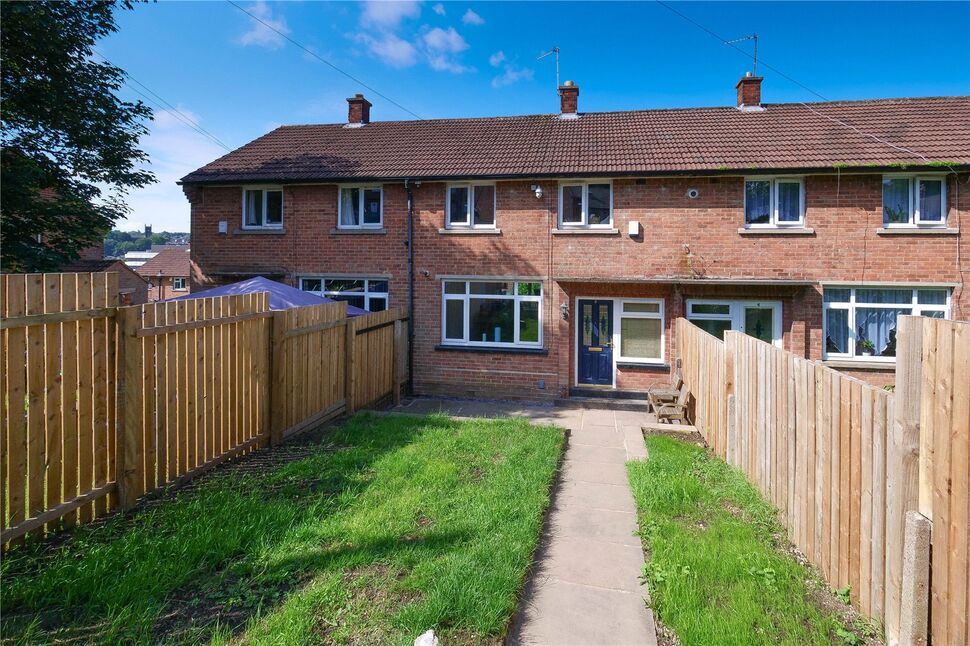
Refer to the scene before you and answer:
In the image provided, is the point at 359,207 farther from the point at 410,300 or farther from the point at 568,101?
the point at 568,101

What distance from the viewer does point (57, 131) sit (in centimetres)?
1152

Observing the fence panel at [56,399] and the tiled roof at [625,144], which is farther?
the tiled roof at [625,144]

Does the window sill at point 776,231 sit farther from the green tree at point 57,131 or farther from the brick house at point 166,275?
the brick house at point 166,275

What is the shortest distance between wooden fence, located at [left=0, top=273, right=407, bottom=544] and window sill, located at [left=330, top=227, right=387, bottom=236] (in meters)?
5.44

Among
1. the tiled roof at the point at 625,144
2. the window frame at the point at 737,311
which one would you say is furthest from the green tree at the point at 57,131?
the window frame at the point at 737,311

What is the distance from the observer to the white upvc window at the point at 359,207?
42.4 feet

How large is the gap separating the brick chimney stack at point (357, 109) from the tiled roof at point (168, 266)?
35836 millimetres

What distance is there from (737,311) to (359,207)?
923 centimetres

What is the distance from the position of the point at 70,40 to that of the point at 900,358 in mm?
15191

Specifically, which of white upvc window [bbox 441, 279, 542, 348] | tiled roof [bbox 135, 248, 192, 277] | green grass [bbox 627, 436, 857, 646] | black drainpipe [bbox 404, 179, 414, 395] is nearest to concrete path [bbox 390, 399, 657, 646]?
green grass [bbox 627, 436, 857, 646]

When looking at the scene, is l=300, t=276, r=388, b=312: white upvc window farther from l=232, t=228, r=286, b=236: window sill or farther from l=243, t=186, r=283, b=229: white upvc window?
l=243, t=186, r=283, b=229: white upvc window

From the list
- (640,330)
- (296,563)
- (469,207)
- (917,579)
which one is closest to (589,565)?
(917,579)

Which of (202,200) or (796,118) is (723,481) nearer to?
(796,118)

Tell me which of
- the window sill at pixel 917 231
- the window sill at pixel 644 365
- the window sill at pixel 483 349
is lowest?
the window sill at pixel 644 365
